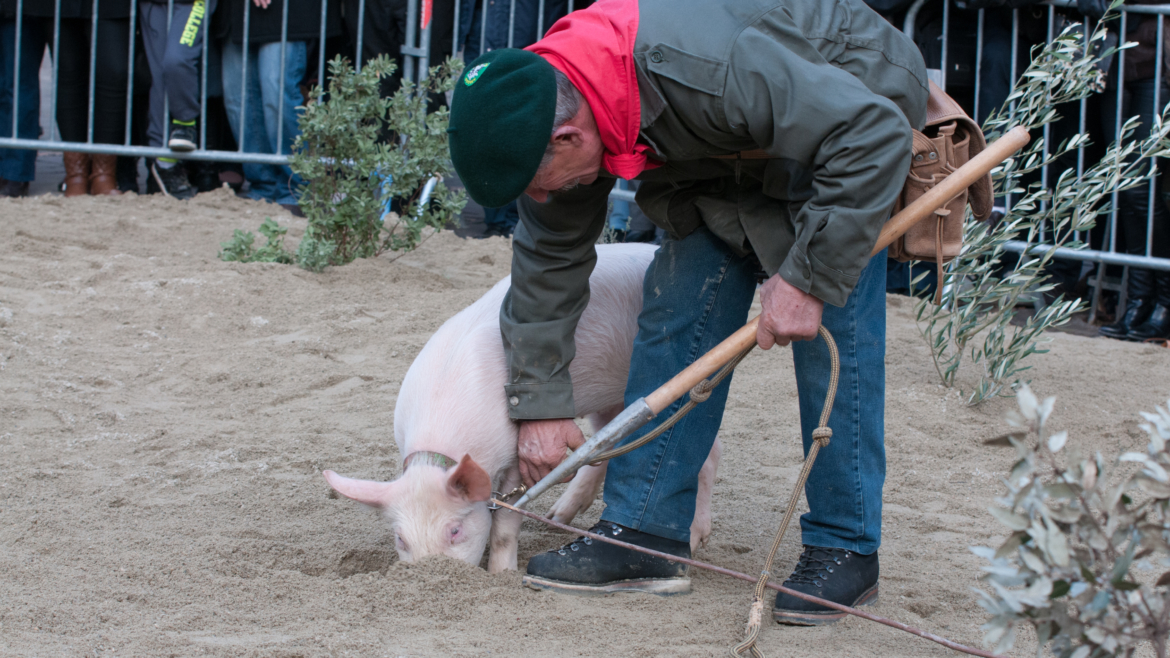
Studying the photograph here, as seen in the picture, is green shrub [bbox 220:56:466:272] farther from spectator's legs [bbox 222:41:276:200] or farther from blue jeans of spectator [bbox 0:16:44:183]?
blue jeans of spectator [bbox 0:16:44:183]

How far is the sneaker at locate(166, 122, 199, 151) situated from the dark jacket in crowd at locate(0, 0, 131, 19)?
84cm

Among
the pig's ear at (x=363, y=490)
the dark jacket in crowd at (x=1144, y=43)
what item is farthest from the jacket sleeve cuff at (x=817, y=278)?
the dark jacket in crowd at (x=1144, y=43)

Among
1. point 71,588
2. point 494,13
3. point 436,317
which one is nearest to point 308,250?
point 436,317

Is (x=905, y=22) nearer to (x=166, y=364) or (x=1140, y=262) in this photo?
(x=1140, y=262)

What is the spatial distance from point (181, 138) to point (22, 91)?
119cm

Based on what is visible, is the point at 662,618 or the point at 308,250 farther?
the point at 308,250

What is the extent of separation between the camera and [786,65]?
2.01m

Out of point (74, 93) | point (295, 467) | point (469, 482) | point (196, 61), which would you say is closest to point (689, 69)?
point (469, 482)

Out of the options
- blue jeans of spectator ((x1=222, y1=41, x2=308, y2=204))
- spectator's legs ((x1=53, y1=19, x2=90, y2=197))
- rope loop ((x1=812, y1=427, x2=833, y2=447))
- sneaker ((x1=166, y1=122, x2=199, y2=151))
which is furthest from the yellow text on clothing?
rope loop ((x1=812, y1=427, x2=833, y2=447))

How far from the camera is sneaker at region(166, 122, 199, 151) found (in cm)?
696

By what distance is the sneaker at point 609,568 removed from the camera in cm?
249

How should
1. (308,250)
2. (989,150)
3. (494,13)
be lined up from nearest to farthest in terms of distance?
(989,150) < (308,250) < (494,13)

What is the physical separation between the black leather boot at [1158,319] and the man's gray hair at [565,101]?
4.59 metres

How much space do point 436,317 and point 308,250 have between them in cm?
92
